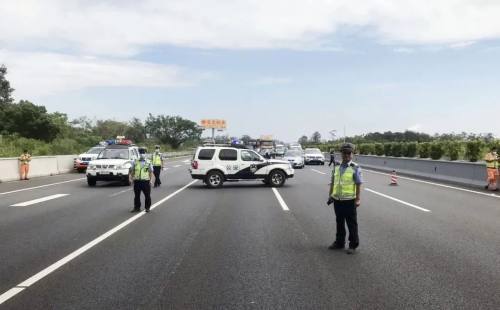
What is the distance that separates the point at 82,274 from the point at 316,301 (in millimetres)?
3120

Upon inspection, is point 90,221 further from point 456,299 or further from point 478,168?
point 478,168

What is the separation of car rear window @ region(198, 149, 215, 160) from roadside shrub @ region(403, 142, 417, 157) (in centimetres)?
2917

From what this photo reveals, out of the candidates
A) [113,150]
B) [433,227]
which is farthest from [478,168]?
[113,150]

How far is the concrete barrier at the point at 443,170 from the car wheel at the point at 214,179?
10275 millimetres

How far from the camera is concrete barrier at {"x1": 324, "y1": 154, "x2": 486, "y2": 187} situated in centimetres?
2083

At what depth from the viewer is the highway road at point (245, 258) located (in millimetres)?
5527

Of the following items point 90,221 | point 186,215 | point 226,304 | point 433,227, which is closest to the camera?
point 226,304

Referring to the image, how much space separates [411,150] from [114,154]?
3106cm

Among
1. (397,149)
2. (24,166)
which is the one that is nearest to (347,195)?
(24,166)

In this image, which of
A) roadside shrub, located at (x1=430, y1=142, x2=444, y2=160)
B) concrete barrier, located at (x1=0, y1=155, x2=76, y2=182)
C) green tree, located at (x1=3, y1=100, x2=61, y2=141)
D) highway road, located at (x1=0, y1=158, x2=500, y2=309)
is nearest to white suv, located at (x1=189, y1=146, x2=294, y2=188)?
highway road, located at (x1=0, y1=158, x2=500, y2=309)

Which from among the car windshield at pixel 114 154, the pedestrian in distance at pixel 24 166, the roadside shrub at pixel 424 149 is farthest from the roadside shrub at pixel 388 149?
the pedestrian in distance at pixel 24 166

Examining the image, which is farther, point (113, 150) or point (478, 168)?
point (113, 150)

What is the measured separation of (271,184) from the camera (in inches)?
839

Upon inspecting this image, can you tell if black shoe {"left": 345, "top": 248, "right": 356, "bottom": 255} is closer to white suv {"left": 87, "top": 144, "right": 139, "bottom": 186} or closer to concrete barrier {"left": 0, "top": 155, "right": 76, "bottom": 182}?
white suv {"left": 87, "top": 144, "right": 139, "bottom": 186}
